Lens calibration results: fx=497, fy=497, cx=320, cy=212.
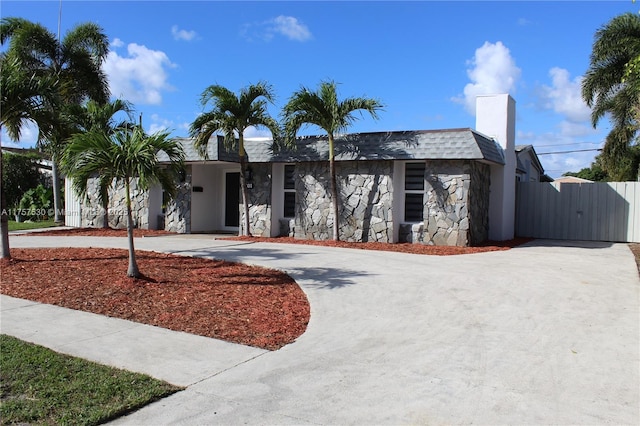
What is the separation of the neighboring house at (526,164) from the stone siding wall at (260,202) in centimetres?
902

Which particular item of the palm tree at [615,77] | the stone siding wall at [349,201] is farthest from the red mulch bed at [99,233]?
the palm tree at [615,77]

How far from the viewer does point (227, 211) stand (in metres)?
18.5

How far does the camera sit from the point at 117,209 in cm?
1877

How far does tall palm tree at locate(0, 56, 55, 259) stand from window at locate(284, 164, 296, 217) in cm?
762

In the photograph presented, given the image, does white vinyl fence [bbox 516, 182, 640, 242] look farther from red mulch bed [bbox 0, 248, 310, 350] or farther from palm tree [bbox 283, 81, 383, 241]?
red mulch bed [bbox 0, 248, 310, 350]

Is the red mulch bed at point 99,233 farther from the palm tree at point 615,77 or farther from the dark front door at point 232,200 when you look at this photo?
the palm tree at point 615,77

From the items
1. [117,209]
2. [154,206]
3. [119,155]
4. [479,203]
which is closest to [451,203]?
[479,203]

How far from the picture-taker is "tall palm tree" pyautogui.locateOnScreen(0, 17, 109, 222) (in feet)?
63.2

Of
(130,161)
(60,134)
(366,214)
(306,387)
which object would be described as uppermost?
(60,134)

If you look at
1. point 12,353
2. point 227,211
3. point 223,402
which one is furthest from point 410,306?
point 227,211

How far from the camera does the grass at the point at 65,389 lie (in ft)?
12.1

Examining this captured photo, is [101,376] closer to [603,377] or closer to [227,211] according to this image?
[603,377]

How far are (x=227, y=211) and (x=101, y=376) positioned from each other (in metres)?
14.2

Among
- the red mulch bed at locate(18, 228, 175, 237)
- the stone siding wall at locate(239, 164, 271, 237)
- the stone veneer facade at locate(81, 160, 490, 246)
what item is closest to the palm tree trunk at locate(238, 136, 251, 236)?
the stone siding wall at locate(239, 164, 271, 237)
